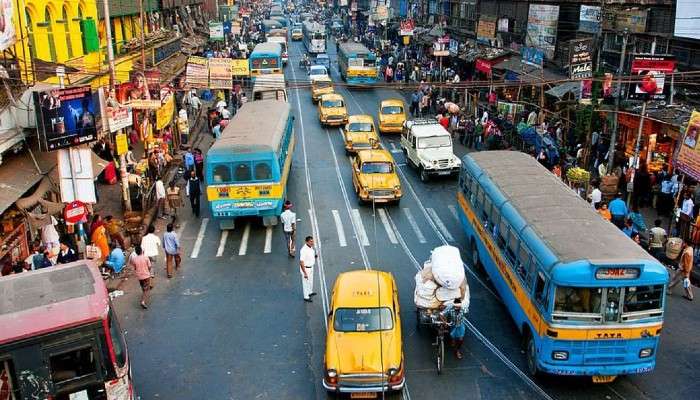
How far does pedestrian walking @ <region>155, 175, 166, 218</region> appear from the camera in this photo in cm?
2170

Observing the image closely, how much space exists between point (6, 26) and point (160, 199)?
24.3 ft

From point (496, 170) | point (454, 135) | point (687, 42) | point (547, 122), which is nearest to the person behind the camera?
point (496, 170)

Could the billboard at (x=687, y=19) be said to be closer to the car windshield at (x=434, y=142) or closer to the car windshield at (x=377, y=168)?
the car windshield at (x=434, y=142)

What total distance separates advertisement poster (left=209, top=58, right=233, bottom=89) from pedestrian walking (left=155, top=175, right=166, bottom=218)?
7589 millimetres

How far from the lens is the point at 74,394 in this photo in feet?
29.1

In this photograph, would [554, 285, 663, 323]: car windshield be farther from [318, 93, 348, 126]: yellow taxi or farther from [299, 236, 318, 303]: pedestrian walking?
[318, 93, 348, 126]: yellow taxi

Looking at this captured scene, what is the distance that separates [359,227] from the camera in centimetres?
2102

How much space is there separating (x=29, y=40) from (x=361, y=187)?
12453 millimetres

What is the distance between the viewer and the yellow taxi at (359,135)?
29.7m

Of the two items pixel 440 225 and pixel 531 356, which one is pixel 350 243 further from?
pixel 531 356

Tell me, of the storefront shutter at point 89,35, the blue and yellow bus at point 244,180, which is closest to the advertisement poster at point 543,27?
the blue and yellow bus at point 244,180

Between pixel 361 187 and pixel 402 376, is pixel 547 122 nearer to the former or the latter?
pixel 361 187

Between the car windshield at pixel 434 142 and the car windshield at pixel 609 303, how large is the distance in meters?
15.7

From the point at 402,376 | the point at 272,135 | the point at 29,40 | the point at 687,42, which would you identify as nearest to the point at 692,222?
the point at 687,42
